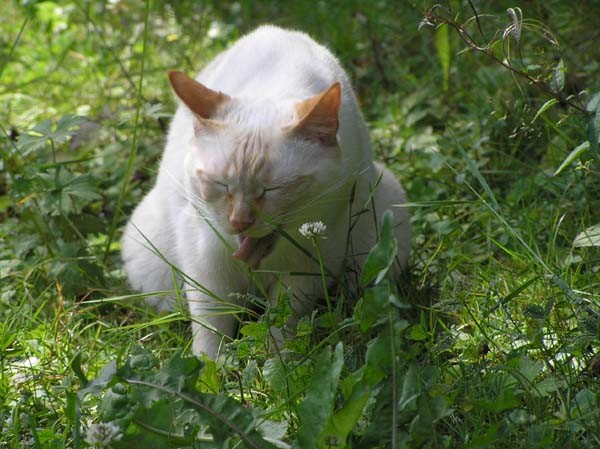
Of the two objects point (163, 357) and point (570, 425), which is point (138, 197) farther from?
point (570, 425)

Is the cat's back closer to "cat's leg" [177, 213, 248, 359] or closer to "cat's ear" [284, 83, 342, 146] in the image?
"cat's ear" [284, 83, 342, 146]

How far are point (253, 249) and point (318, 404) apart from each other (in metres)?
0.75

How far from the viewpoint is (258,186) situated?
221cm

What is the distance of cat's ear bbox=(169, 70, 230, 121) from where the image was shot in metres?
2.27

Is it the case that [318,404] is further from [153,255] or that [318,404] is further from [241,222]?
[153,255]

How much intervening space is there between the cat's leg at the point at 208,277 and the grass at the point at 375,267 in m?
0.09

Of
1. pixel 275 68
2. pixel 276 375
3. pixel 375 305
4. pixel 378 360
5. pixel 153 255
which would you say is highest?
pixel 275 68

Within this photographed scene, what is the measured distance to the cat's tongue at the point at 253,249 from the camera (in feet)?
7.73

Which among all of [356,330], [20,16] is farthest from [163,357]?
[20,16]

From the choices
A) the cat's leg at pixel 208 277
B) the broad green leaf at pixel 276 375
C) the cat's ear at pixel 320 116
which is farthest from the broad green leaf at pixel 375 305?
the cat's leg at pixel 208 277

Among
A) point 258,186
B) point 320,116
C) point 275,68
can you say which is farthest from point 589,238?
point 275,68

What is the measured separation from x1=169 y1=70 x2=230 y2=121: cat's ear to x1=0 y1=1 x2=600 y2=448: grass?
0.61 m

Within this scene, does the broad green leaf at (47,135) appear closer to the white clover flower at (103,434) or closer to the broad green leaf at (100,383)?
the broad green leaf at (100,383)

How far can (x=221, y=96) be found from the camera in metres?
2.35
